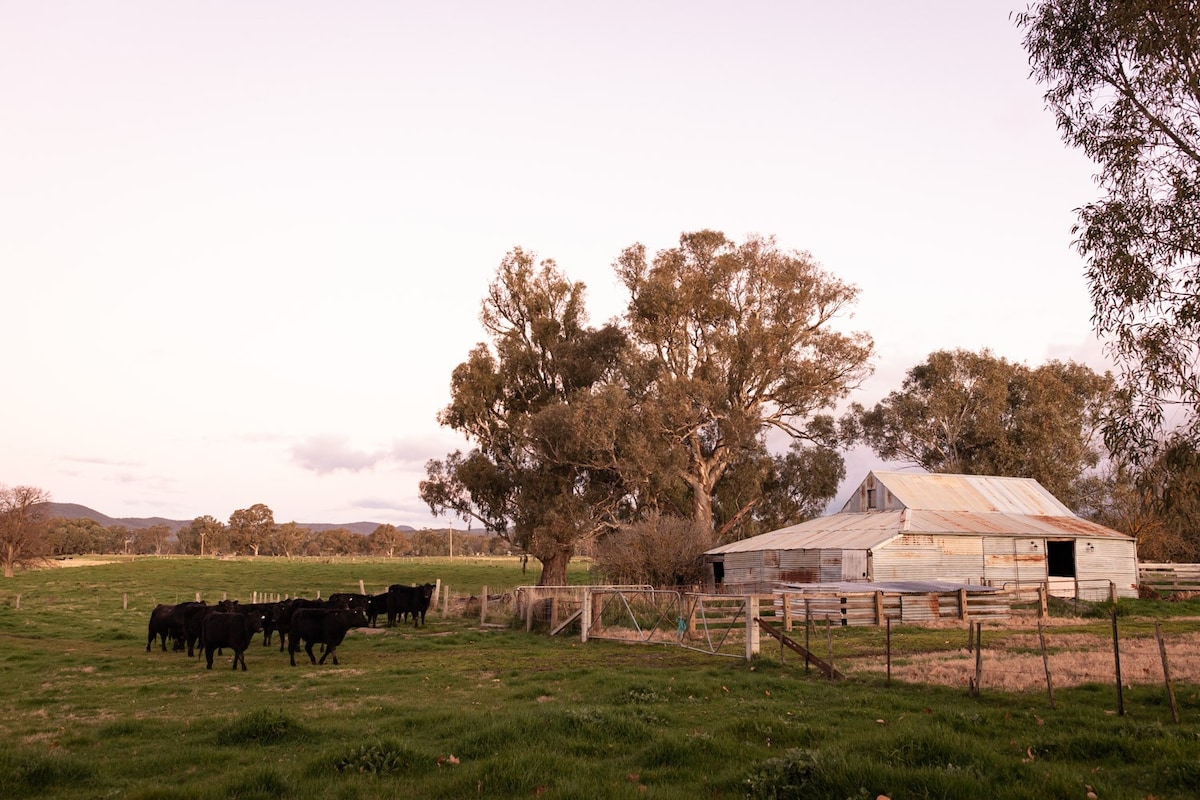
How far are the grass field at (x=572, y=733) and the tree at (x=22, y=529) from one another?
61253 millimetres

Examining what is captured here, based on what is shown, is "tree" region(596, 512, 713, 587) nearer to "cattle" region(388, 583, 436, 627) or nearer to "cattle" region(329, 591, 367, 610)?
"cattle" region(388, 583, 436, 627)

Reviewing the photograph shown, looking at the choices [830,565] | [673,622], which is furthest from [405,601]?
[830,565]

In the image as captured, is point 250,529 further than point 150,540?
No

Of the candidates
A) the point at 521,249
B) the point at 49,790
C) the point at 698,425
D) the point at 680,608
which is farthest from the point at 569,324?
the point at 49,790

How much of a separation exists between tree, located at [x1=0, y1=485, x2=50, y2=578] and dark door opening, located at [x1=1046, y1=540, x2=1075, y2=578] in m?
74.6

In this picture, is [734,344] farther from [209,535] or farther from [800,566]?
[209,535]

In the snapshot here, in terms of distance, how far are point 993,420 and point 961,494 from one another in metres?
21.6

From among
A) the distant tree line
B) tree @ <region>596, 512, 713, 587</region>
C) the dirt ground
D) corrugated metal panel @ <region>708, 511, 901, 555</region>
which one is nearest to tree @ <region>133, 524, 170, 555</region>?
the distant tree line

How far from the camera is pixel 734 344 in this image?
50.2 m

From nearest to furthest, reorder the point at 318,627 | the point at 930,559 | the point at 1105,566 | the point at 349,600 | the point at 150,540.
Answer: the point at 318,627
the point at 349,600
the point at 930,559
the point at 1105,566
the point at 150,540

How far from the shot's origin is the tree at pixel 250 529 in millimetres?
140625

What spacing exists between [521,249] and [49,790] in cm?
4712

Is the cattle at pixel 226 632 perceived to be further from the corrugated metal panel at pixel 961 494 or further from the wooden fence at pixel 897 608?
the corrugated metal panel at pixel 961 494

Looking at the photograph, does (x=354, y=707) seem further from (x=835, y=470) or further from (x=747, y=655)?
(x=835, y=470)
